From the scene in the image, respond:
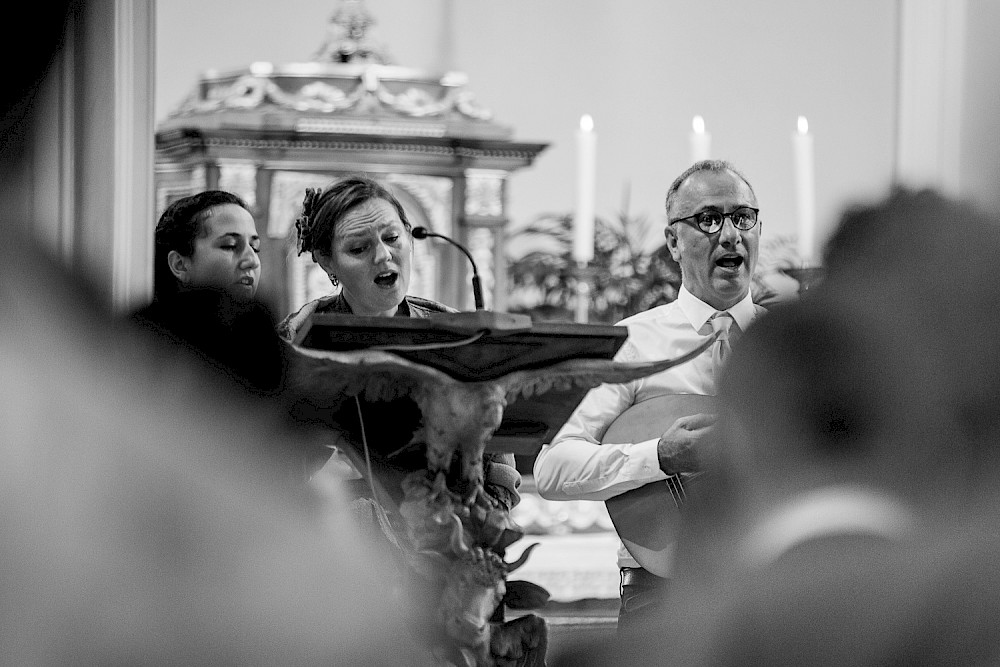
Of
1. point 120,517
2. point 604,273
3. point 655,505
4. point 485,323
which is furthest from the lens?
point 604,273

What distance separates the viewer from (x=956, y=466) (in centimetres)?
108

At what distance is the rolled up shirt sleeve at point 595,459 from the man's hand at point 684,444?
5 centimetres

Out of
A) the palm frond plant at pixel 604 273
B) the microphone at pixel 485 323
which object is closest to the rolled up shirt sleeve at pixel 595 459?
the microphone at pixel 485 323

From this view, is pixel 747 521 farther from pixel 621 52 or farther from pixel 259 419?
pixel 621 52

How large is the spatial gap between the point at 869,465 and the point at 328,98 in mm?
3954

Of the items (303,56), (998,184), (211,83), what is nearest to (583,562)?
(211,83)

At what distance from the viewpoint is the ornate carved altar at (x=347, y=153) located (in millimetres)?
4656

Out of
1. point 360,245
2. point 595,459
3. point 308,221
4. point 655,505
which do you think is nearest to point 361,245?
point 360,245

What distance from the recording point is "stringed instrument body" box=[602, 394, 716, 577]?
212 cm

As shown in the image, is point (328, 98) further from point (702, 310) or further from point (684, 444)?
point (684, 444)

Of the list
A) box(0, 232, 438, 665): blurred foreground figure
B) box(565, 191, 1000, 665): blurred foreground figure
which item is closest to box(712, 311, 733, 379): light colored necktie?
box(0, 232, 438, 665): blurred foreground figure

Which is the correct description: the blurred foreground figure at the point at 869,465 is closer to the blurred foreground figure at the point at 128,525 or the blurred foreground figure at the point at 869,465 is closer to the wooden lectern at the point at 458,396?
the blurred foreground figure at the point at 128,525

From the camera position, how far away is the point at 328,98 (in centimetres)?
481

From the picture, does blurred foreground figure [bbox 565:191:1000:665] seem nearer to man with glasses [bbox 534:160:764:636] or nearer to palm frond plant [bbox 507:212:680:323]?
man with glasses [bbox 534:160:764:636]
